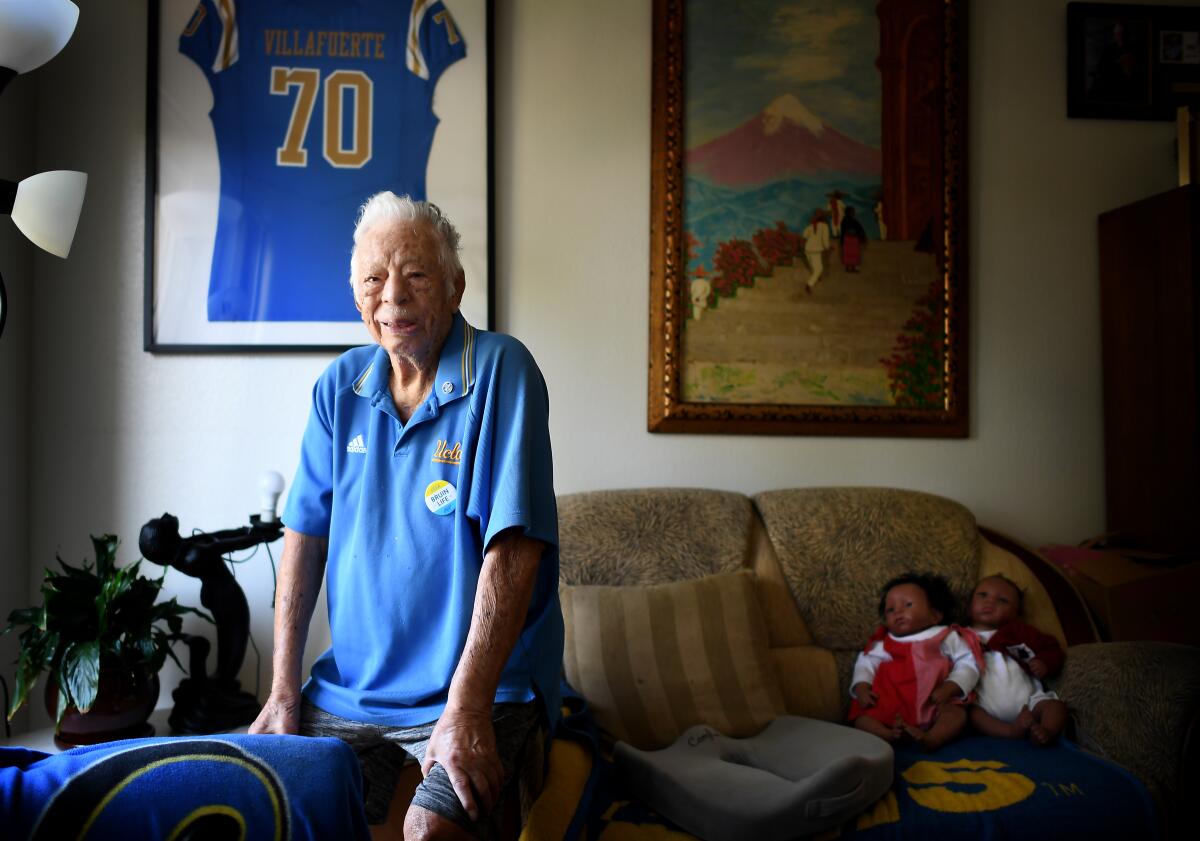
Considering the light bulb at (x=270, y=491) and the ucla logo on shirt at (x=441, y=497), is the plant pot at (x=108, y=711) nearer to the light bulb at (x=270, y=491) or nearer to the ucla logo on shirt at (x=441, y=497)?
the light bulb at (x=270, y=491)

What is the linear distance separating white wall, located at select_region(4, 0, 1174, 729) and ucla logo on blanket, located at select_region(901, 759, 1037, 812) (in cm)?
92

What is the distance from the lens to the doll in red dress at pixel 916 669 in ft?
6.29

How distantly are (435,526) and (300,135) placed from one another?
4.96 feet

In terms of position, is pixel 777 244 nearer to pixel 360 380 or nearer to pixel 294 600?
pixel 360 380

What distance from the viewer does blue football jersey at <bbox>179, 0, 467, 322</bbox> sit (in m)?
2.30

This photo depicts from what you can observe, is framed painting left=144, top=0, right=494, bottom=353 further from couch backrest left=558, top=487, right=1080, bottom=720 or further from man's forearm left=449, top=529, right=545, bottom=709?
man's forearm left=449, top=529, right=545, bottom=709

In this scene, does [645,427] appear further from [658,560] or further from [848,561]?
[848,561]

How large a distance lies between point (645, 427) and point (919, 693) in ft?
3.34

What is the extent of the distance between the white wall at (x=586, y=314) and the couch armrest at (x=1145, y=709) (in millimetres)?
711

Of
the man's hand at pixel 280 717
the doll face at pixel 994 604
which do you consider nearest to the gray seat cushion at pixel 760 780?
the doll face at pixel 994 604

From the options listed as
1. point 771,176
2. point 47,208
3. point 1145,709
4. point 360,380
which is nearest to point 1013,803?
point 1145,709

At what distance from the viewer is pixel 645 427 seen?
245cm

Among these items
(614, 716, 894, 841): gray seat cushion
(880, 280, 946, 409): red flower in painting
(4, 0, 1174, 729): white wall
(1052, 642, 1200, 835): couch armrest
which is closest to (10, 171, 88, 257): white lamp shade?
(4, 0, 1174, 729): white wall

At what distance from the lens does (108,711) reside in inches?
68.5
